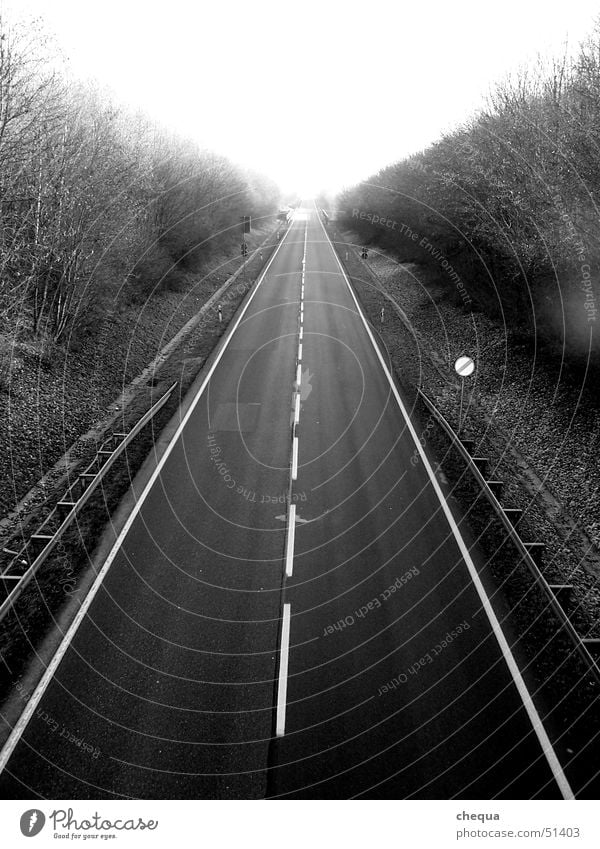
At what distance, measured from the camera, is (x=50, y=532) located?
37.9 feet

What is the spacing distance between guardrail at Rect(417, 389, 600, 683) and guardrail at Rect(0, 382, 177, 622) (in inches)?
378

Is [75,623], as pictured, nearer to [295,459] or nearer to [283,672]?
[283,672]

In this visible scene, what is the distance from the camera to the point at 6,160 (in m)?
15.5

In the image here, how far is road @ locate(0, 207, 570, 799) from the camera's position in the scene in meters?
6.87

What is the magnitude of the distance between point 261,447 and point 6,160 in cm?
1192

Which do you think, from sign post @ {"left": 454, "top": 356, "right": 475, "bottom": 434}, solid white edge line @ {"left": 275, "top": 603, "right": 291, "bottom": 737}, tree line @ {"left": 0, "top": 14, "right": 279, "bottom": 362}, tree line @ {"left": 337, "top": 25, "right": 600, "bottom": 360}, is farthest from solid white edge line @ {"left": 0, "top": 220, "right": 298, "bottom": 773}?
tree line @ {"left": 337, "top": 25, "right": 600, "bottom": 360}

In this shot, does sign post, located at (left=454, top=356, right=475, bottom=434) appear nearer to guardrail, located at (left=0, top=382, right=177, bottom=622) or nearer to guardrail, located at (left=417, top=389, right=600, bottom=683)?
guardrail, located at (left=417, top=389, right=600, bottom=683)

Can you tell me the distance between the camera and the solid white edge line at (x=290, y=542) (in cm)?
1071

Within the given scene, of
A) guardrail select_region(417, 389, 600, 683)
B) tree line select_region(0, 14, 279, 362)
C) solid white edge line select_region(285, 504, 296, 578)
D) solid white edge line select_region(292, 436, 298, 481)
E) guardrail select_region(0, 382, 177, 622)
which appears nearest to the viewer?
guardrail select_region(417, 389, 600, 683)

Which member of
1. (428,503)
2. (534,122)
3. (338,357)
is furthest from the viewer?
(338,357)

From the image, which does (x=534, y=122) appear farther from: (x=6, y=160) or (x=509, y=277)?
(x=6, y=160)

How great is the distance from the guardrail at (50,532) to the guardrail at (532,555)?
960 cm

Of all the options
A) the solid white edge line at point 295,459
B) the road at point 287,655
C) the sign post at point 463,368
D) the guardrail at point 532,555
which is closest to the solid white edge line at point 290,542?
the road at point 287,655
